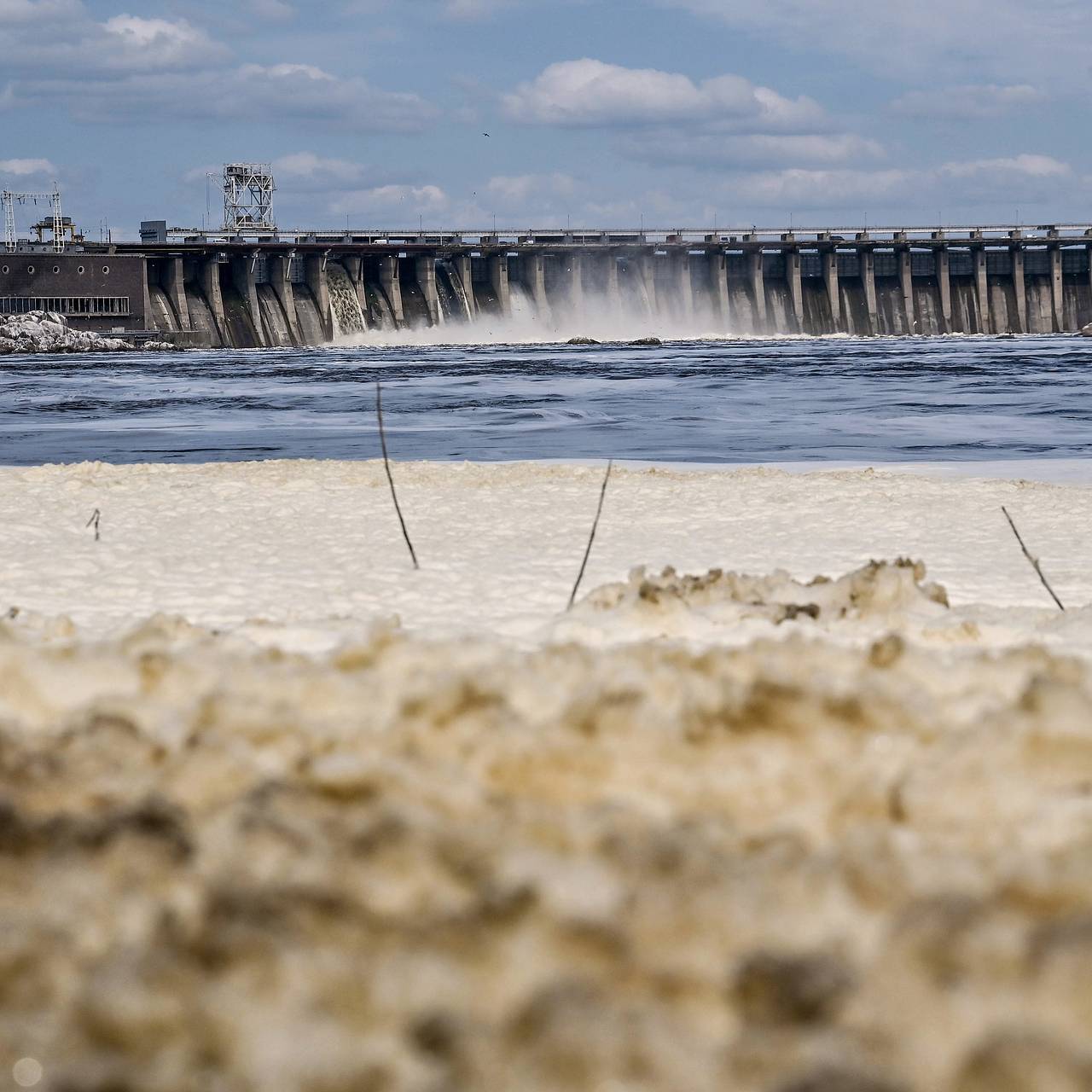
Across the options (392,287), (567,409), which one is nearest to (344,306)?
(392,287)

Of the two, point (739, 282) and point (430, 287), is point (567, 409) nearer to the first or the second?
point (430, 287)

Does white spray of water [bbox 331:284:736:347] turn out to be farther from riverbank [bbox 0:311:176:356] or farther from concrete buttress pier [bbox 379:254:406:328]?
riverbank [bbox 0:311:176:356]

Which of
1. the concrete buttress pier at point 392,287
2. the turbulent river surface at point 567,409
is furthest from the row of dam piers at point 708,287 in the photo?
the turbulent river surface at point 567,409

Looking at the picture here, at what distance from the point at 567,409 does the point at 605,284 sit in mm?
58652

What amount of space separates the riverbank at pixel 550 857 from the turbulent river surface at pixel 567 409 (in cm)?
1431

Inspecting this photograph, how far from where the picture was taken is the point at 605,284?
84.5 m

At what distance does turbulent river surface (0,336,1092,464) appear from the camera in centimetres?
1919

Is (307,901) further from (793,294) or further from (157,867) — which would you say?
(793,294)

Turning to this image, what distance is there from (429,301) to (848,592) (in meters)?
74.3

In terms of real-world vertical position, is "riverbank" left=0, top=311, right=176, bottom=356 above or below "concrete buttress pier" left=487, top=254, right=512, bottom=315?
below

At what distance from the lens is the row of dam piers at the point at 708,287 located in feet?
254

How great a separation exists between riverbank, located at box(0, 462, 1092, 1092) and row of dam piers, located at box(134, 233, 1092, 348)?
7339 cm

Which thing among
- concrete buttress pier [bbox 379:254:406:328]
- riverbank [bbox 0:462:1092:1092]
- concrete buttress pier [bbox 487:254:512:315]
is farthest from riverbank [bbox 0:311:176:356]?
riverbank [bbox 0:462:1092:1092]

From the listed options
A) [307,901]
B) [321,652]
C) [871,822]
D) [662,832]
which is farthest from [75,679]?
[871,822]
